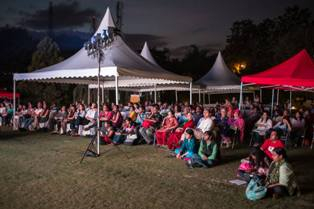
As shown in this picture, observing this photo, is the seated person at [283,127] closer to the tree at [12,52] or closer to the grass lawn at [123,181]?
the grass lawn at [123,181]

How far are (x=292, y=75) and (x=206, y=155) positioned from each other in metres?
4.51

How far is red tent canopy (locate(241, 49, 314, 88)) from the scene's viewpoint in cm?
991

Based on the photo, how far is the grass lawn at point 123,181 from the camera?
15.3 feet

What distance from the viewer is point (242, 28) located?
134 feet

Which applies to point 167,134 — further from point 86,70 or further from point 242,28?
point 242,28

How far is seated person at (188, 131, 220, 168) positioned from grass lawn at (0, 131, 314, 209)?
0.18m

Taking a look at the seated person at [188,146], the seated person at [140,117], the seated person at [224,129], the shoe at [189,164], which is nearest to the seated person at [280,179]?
the shoe at [189,164]

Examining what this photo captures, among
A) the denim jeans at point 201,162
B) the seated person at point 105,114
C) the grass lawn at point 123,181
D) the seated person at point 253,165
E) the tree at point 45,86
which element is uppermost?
the tree at point 45,86

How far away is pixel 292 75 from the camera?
10.1m

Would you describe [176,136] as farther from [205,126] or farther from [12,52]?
[12,52]

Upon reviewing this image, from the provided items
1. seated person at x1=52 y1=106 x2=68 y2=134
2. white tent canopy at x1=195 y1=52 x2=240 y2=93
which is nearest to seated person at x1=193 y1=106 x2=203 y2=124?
seated person at x1=52 y1=106 x2=68 y2=134

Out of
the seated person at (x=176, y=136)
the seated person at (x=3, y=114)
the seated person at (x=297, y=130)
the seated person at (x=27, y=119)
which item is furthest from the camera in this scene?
the seated person at (x=3, y=114)

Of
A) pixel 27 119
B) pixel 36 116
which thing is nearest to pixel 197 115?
pixel 36 116

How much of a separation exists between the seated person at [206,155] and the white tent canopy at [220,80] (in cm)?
1146
